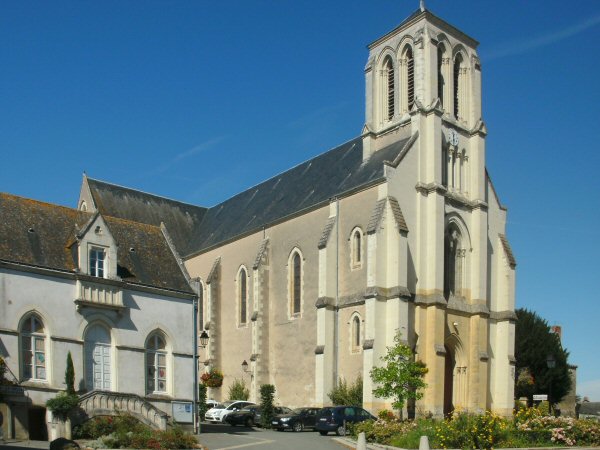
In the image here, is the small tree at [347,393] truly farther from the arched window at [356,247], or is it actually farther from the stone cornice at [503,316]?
the stone cornice at [503,316]

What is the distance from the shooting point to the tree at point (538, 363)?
168ft

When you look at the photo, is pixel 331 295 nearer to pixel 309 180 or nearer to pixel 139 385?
pixel 309 180

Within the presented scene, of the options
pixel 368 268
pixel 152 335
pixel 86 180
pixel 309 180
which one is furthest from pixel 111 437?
pixel 86 180

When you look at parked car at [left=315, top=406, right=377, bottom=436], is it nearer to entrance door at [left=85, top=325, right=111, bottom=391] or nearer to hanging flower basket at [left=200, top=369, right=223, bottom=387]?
entrance door at [left=85, top=325, right=111, bottom=391]

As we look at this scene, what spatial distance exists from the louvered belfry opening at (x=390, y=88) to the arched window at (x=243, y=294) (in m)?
13.1

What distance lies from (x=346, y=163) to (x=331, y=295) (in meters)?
8.59

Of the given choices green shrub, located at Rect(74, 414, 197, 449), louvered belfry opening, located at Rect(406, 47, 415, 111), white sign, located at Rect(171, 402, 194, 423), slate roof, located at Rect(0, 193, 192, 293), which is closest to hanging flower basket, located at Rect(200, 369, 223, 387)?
slate roof, located at Rect(0, 193, 192, 293)

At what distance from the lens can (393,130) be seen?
143 ft

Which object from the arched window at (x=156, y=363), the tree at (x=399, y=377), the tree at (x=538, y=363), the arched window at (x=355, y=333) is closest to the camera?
the arched window at (x=156, y=363)

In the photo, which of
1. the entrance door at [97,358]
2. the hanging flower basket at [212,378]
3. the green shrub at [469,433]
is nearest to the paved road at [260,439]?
the entrance door at [97,358]

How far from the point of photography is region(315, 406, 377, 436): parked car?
3033 cm

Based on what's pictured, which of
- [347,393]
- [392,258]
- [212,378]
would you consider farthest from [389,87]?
[212,378]

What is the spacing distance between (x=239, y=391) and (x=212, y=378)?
1967mm

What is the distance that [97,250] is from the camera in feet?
89.8
